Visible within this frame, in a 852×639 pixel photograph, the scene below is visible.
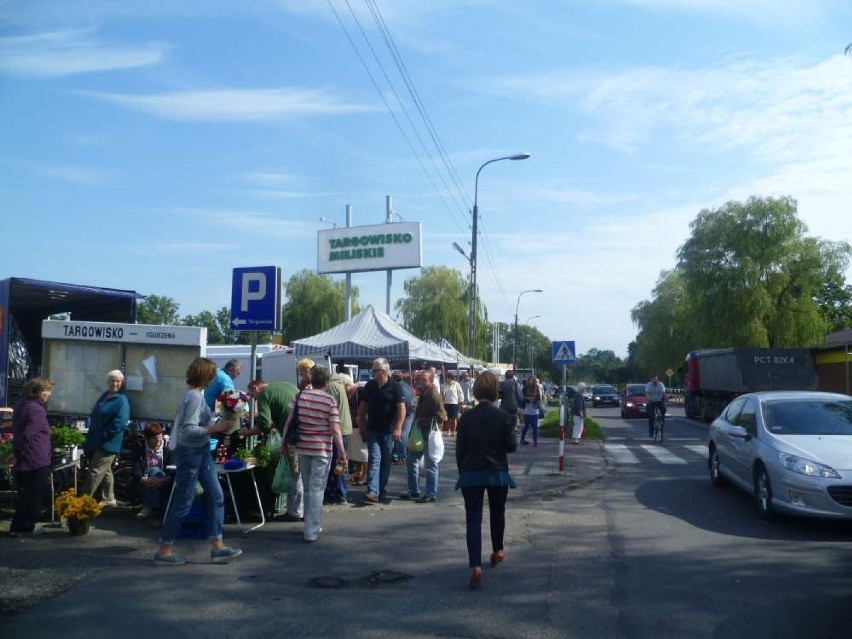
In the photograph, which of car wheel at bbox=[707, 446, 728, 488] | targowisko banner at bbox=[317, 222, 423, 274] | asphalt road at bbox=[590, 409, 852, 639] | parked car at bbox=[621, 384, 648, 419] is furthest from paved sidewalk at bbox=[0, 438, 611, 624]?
parked car at bbox=[621, 384, 648, 419]

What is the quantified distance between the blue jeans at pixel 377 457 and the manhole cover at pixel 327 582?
3.41m

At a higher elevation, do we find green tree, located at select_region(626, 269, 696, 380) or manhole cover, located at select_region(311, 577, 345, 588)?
green tree, located at select_region(626, 269, 696, 380)

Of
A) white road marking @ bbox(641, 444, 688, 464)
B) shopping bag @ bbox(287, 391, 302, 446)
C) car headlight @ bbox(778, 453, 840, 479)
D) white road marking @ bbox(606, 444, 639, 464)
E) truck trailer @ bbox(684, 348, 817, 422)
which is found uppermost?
truck trailer @ bbox(684, 348, 817, 422)

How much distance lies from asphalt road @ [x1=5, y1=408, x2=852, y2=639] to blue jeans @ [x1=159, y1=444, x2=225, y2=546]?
1.12 ft

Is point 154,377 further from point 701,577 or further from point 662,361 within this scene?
point 662,361

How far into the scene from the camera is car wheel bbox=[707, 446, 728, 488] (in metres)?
11.7

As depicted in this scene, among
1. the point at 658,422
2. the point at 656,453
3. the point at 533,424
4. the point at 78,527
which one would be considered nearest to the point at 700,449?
the point at 656,453

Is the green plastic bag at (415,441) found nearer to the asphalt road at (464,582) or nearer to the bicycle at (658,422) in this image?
the asphalt road at (464,582)

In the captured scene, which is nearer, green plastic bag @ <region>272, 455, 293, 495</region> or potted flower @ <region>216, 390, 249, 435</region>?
green plastic bag @ <region>272, 455, 293, 495</region>

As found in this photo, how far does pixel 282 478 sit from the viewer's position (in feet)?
28.1

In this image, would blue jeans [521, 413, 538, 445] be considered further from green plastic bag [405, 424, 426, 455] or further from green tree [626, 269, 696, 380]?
green tree [626, 269, 696, 380]

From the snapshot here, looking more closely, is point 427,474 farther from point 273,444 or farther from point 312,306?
point 312,306

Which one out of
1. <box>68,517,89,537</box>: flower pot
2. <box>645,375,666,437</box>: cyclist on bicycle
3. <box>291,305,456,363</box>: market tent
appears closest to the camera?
<box>68,517,89,537</box>: flower pot

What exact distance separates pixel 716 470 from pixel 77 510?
8843mm
